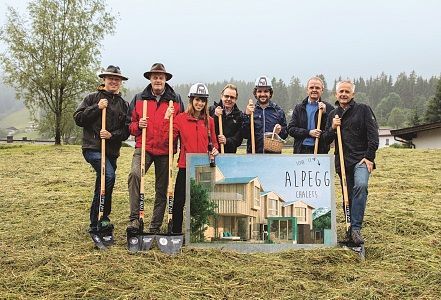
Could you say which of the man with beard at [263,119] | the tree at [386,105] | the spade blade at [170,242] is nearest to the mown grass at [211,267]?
the spade blade at [170,242]

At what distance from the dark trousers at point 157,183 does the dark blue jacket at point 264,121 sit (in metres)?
1.35

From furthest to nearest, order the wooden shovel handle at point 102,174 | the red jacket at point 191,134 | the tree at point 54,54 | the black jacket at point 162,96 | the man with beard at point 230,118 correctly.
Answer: the tree at point 54,54 < the man with beard at point 230,118 < the black jacket at point 162,96 < the red jacket at point 191,134 < the wooden shovel handle at point 102,174

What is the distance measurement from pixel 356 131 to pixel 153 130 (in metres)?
2.73

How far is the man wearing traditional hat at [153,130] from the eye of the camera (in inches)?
254

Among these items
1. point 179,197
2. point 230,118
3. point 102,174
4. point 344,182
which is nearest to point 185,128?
point 230,118

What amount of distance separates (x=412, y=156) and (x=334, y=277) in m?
16.1

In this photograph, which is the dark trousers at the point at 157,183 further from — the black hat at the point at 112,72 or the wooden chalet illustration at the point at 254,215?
the black hat at the point at 112,72

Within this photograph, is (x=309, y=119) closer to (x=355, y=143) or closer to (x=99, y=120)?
(x=355, y=143)

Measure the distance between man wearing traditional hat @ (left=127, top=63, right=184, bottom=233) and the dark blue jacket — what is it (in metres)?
1.05

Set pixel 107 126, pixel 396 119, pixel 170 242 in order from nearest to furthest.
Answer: pixel 170 242 < pixel 107 126 < pixel 396 119

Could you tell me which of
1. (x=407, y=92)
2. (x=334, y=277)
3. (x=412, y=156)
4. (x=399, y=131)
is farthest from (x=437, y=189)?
(x=407, y=92)

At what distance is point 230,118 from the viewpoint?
696 centimetres

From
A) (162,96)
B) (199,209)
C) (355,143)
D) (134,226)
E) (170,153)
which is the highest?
(162,96)

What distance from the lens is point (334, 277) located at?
5133mm
